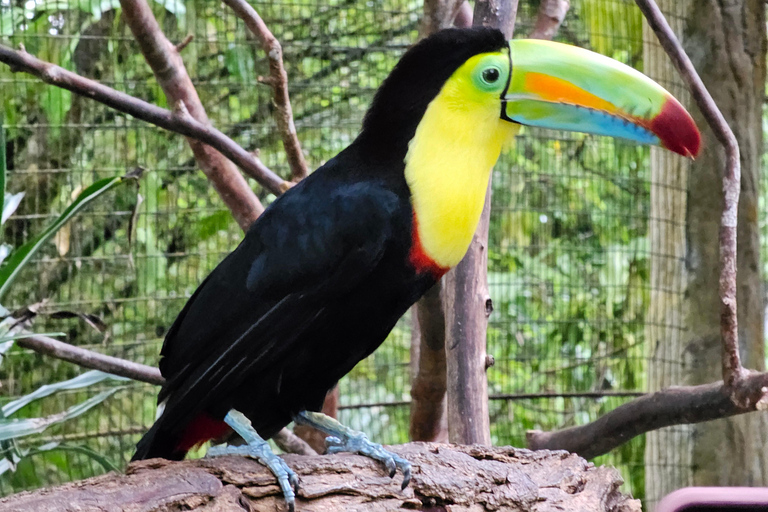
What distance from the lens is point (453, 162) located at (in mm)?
1259

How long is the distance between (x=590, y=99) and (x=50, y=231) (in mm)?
1082

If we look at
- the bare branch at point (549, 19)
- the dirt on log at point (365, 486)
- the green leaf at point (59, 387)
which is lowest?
the dirt on log at point (365, 486)

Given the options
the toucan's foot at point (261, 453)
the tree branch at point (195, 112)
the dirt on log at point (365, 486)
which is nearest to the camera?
the dirt on log at point (365, 486)

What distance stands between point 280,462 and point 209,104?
5.44 feet

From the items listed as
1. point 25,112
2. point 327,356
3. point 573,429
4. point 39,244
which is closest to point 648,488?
point 573,429

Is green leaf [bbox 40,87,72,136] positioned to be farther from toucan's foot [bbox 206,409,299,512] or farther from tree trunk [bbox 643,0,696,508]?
tree trunk [bbox 643,0,696,508]

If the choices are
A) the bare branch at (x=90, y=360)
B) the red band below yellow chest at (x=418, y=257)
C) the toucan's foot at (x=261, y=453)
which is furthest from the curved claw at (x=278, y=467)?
the bare branch at (x=90, y=360)

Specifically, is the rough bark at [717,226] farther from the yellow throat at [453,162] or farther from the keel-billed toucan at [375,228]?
the yellow throat at [453,162]

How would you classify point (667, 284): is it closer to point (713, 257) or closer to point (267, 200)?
point (713, 257)

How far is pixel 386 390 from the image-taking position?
263 cm

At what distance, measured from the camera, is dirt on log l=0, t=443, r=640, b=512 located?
40.3 inches

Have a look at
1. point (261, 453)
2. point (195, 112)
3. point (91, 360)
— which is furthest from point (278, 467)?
point (195, 112)

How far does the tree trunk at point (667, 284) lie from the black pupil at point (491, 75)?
3.00ft

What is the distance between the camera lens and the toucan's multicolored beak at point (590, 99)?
4.20ft
